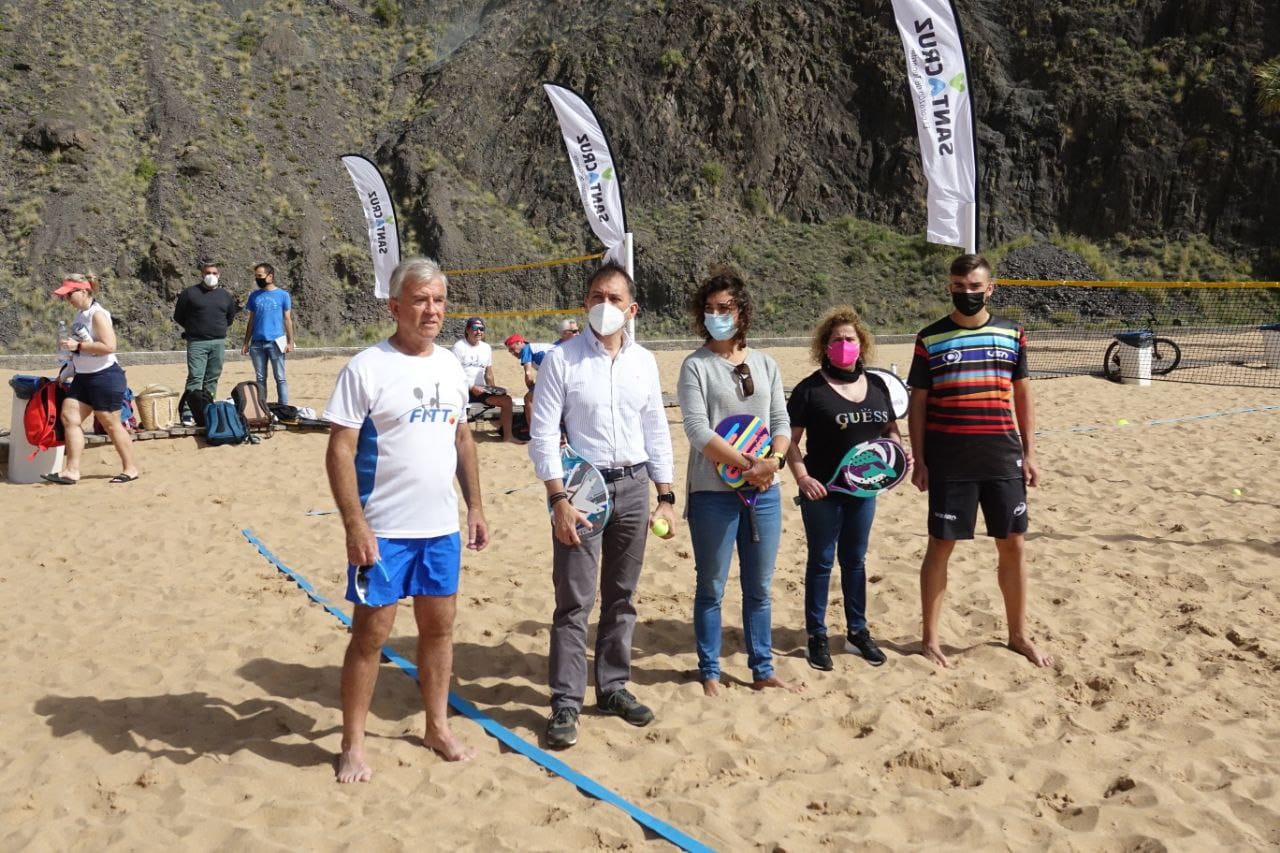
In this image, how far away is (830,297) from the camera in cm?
3172

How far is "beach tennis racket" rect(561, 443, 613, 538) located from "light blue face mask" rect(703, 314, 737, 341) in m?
0.70

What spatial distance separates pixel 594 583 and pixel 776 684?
37.3 inches

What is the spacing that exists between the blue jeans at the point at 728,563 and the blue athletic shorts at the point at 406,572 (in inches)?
38.0

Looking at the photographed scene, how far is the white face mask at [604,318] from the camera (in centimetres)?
347

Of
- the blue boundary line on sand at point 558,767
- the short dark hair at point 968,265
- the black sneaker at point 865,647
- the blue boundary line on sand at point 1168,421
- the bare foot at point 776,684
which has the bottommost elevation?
the blue boundary line on sand at point 558,767

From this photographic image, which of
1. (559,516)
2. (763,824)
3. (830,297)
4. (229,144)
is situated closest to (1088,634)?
(763,824)

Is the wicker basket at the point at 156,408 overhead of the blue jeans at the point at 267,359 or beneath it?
beneath

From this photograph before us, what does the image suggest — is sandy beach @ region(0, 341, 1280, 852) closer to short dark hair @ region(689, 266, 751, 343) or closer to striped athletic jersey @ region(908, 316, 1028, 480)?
striped athletic jersey @ region(908, 316, 1028, 480)

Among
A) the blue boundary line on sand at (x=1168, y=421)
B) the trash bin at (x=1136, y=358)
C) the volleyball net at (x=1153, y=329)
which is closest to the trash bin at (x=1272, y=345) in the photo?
the volleyball net at (x=1153, y=329)

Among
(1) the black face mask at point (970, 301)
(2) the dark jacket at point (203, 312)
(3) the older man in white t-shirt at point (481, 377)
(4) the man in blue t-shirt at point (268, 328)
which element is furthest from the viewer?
(4) the man in blue t-shirt at point (268, 328)

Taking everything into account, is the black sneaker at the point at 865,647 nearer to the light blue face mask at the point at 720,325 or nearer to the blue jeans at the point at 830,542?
the blue jeans at the point at 830,542

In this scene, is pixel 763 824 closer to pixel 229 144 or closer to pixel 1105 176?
pixel 229 144

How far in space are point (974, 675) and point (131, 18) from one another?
39.9 meters

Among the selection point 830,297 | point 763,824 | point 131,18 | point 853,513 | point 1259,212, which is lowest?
point 763,824
